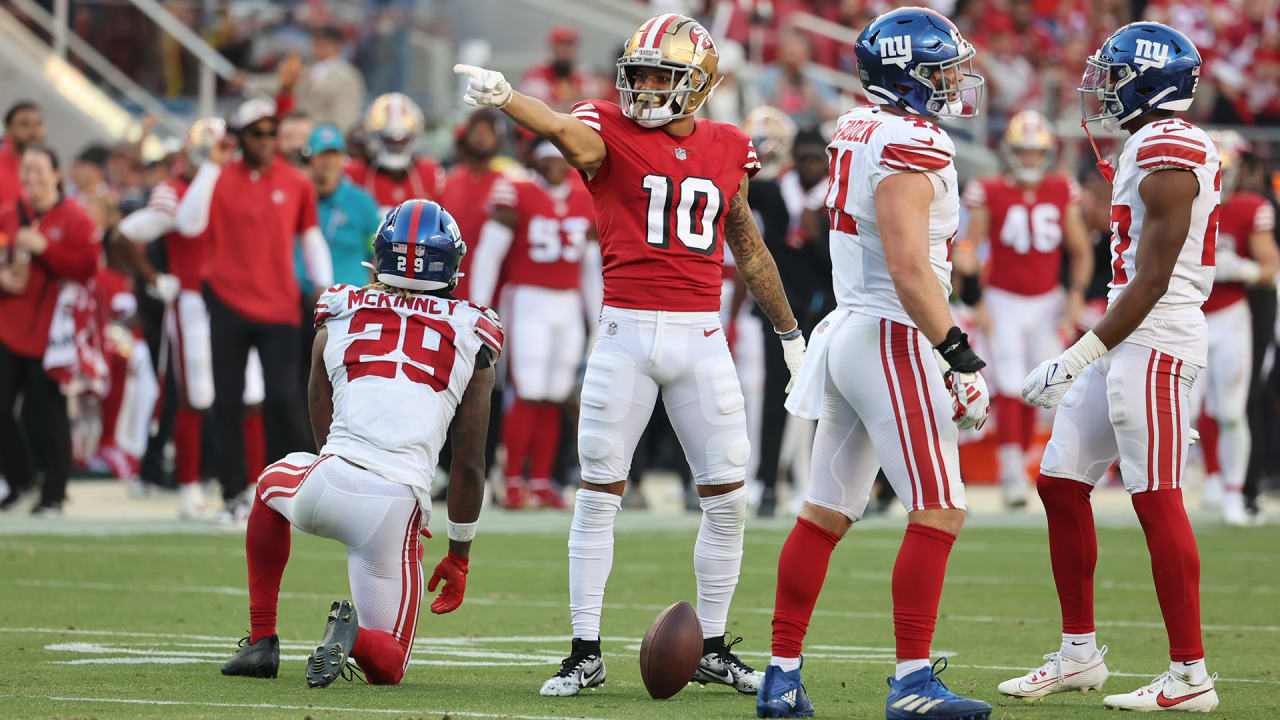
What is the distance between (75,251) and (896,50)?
307 inches

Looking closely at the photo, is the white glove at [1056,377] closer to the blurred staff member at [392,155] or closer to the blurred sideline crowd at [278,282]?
the blurred sideline crowd at [278,282]

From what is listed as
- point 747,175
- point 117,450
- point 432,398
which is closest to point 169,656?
point 432,398

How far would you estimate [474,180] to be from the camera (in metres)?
12.7

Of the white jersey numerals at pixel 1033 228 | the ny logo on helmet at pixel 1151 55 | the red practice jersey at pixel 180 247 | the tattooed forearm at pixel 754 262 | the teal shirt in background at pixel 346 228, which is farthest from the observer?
the white jersey numerals at pixel 1033 228

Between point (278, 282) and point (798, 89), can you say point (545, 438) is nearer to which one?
point (278, 282)

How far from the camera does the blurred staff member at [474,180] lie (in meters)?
12.6

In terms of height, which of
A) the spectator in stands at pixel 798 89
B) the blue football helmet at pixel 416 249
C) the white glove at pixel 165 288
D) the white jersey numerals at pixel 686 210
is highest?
the spectator in stands at pixel 798 89

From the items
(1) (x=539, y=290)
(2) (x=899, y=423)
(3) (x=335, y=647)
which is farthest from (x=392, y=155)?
(2) (x=899, y=423)

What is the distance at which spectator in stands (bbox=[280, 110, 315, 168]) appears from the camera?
41.9ft

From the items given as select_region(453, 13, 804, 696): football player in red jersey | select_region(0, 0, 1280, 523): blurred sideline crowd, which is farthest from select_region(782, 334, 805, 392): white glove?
select_region(0, 0, 1280, 523): blurred sideline crowd

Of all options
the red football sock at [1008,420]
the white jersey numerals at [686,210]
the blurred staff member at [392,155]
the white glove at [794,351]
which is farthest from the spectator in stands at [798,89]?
the white jersey numerals at [686,210]

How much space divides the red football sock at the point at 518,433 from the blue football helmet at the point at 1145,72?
7241 mm

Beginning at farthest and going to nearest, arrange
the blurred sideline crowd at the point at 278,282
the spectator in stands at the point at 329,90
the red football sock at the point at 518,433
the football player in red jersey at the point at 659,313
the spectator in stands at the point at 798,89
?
the spectator in stands at the point at 798,89
the spectator in stands at the point at 329,90
the red football sock at the point at 518,433
the blurred sideline crowd at the point at 278,282
the football player in red jersey at the point at 659,313

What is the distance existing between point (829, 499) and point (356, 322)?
160cm
